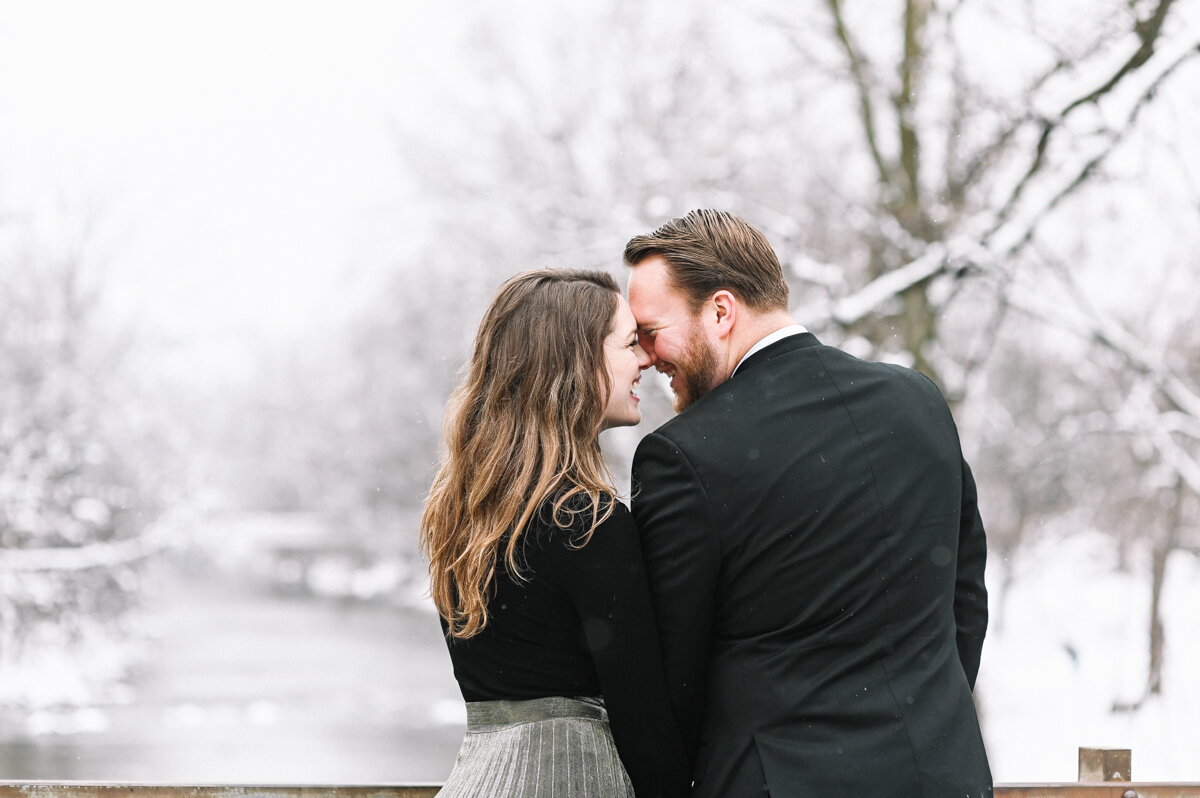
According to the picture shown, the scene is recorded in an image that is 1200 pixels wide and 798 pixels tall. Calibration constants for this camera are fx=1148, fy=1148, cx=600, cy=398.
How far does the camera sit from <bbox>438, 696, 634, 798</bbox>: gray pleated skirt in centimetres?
178

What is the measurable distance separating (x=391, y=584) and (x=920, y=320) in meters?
8.76

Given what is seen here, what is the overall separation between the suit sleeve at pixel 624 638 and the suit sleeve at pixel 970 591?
0.60 metres

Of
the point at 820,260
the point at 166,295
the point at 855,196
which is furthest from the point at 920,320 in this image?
the point at 166,295

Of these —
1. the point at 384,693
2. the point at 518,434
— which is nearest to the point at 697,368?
the point at 518,434

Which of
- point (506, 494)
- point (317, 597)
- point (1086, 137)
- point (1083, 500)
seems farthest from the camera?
point (317, 597)

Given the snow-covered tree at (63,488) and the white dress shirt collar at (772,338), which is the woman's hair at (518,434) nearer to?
the white dress shirt collar at (772,338)

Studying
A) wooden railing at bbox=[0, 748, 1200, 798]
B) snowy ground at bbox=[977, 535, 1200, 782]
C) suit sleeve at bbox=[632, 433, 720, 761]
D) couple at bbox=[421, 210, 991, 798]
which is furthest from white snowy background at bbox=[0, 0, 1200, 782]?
suit sleeve at bbox=[632, 433, 720, 761]

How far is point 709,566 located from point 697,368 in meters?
0.38

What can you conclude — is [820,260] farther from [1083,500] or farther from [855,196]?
[1083,500]

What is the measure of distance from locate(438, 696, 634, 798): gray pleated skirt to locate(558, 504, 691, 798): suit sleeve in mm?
51

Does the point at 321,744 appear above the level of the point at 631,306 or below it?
below

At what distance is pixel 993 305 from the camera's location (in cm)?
877

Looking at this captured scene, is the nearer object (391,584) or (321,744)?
(321,744)

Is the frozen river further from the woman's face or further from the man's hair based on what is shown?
the man's hair
